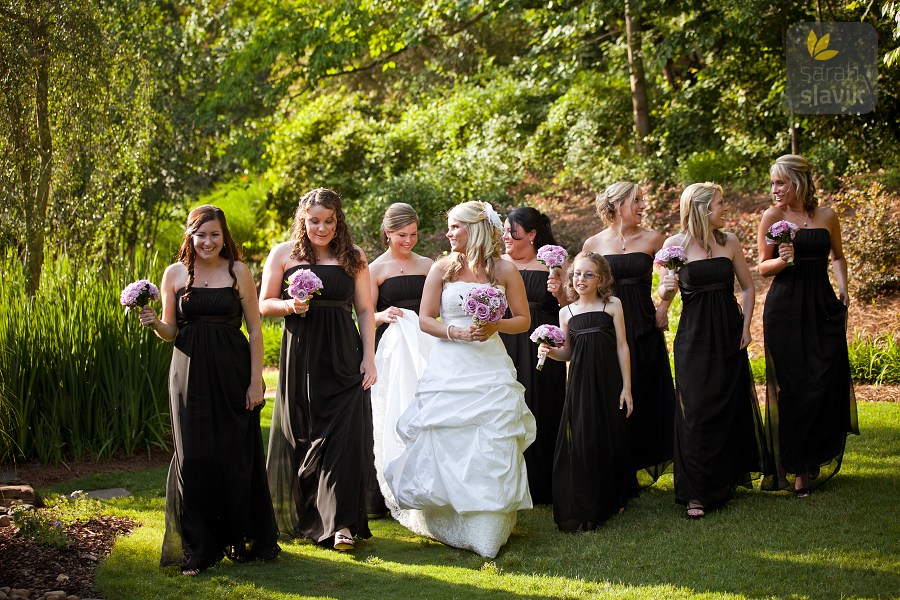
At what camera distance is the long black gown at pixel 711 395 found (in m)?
6.65

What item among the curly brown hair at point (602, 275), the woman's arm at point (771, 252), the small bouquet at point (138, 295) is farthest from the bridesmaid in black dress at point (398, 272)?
the woman's arm at point (771, 252)

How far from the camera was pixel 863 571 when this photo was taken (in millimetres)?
5273

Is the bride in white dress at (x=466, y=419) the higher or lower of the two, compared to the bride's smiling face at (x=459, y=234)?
lower

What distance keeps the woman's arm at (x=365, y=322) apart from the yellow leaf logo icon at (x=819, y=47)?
10287 mm

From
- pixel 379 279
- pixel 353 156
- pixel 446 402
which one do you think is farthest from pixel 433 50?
pixel 446 402

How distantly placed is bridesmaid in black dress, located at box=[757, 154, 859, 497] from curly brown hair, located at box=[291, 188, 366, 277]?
3.05 metres

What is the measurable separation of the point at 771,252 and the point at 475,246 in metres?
2.43

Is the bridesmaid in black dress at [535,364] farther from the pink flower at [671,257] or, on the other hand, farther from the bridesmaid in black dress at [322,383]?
the bridesmaid in black dress at [322,383]

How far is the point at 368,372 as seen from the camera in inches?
257

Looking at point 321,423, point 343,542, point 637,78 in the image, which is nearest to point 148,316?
point 321,423

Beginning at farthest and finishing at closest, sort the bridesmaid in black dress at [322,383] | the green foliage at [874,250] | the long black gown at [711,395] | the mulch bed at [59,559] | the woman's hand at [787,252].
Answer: the green foliage at [874,250] < the woman's hand at [787,252] < the long black gown at [711,395] < the bridesmaid in black dress at [322,383] < the mulch bed at [59,559]

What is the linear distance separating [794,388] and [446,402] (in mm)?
2731

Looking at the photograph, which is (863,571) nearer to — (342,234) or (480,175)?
(342,234)

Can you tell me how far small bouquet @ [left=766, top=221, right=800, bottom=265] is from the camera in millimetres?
6832
